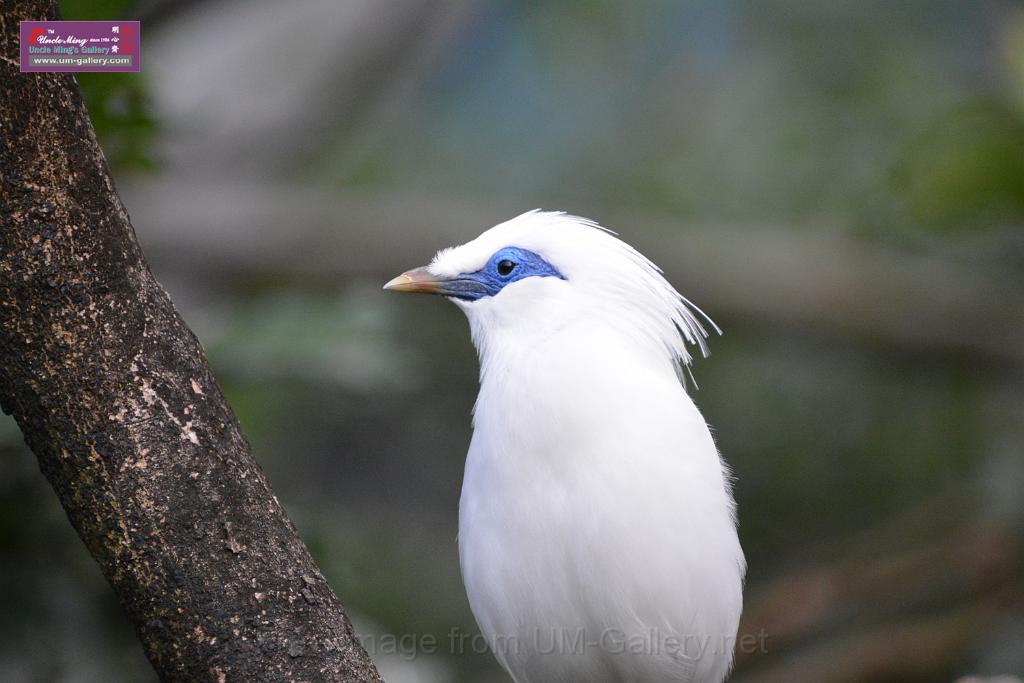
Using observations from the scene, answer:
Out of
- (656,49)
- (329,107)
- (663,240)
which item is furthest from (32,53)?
(656,49)

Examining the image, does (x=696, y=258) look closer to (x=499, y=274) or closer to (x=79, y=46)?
(x=499, y=274)

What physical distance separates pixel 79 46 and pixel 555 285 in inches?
60.7

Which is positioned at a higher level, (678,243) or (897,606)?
(678,243)

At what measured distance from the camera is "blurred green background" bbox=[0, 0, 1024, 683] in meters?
5.65

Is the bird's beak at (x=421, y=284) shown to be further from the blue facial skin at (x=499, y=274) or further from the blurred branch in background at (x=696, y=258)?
the blurred branch in background at (x=696, y=258)

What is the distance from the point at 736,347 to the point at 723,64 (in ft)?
8.79

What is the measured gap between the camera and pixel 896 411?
7633 millimetres

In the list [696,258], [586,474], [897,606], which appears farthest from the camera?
[696,258]

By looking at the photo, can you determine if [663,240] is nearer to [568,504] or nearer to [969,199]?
[969,199]

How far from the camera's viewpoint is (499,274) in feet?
11.7

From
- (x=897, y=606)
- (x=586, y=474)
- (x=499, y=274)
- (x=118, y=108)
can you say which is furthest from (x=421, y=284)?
(x=897, y=606)

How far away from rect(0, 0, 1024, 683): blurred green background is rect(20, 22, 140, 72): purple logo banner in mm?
Answer: 435

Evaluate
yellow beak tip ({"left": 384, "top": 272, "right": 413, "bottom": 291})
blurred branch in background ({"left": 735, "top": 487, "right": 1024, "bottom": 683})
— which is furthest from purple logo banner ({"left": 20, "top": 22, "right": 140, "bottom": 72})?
blurred branch in background ({"left": 735, "top": 487, "right": 1024, "bottom": 683})

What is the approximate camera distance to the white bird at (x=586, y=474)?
125 inches
